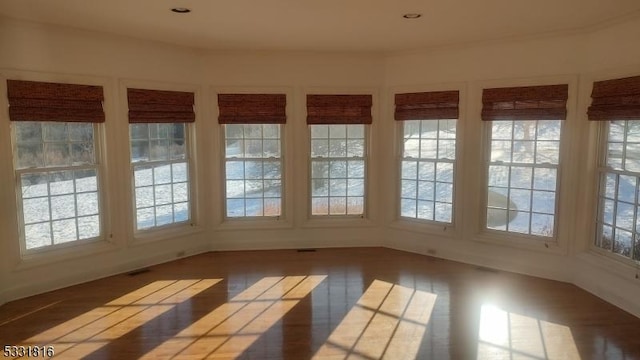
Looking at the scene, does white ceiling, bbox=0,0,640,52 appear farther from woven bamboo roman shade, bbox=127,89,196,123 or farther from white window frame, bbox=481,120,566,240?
white window frame, bbox=481,120,566,240

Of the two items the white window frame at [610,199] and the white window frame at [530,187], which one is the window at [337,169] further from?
the white window frame at [610,199]

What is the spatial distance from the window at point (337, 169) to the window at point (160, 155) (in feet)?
5.43

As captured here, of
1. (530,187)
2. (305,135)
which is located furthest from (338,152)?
(530,187)

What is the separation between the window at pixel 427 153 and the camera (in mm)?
5629

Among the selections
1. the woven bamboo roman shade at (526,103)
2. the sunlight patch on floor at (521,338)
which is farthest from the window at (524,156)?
the sunlight patch on floor at (521,338)

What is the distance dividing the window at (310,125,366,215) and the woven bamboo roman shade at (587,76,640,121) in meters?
2.71

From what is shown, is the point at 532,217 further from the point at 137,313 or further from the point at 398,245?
the point at 137,313

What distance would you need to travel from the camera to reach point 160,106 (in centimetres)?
Result: 538

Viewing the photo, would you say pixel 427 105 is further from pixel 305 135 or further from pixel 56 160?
pixel 56 160

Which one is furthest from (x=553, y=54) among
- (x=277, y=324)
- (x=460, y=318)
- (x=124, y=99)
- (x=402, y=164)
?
(x=124, y=99)

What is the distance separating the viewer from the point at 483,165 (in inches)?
213

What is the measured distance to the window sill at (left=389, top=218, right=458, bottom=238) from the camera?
5.74m

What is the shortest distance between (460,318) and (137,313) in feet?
9.41

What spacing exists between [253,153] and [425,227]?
2446 millimetres
